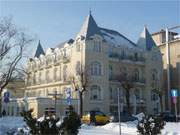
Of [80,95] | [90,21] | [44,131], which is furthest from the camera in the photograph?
[90,21]

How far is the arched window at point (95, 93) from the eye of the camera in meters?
61.7

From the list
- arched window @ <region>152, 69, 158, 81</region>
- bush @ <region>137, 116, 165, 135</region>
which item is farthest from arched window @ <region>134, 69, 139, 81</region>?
bush @ <region>137, 116, 165, 135</region>

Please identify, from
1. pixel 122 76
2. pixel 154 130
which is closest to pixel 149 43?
pixel 122 76

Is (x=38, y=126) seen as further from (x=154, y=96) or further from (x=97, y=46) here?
(x=154, y=96)

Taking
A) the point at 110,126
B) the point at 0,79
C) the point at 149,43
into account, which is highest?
the point at 149,43

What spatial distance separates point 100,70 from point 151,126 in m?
45.6

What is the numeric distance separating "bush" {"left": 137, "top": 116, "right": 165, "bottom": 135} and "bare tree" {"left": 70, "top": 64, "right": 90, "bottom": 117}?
37.5 metres

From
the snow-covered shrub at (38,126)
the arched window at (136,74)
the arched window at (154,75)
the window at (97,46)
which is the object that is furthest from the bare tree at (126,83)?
the snow-covered shrub at (38,126)

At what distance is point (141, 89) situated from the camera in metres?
69.0

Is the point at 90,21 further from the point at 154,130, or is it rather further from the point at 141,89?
the point at 154,130

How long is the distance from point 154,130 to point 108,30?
190 ft

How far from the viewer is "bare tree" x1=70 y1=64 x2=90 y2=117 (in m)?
55.8

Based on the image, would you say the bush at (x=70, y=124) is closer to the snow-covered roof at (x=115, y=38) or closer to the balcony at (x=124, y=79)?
the balcony at (x=124, y=79)

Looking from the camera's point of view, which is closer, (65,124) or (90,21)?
(65,124)
